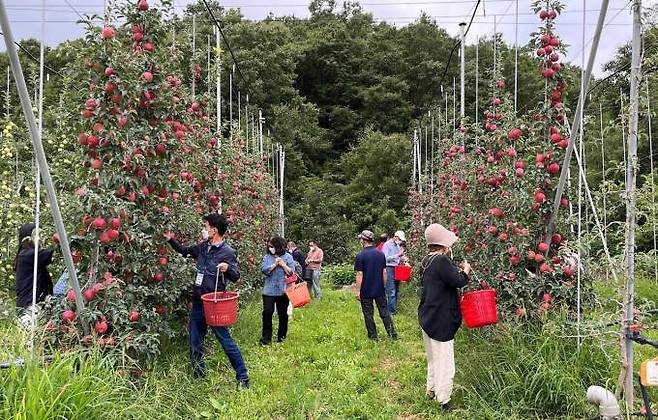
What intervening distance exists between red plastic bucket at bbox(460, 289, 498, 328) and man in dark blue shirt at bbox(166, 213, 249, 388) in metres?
1.93

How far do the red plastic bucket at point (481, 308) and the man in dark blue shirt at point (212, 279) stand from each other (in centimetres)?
193

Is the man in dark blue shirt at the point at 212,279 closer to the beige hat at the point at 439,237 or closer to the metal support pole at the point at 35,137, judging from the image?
the metal support pole at the point at 35,137

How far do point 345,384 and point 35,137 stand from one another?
3213 mm

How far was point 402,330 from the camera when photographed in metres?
7.55

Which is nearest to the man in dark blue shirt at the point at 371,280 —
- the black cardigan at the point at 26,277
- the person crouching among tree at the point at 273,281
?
the person crouching among tree at the point at 273,281

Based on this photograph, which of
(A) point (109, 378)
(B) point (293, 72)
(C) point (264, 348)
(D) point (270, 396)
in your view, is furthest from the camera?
(B) point (293, 72)

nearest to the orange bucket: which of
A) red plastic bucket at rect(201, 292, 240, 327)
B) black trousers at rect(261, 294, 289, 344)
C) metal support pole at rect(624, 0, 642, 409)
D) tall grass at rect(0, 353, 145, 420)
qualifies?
black trousers at rect(261, 294, 289, 344)

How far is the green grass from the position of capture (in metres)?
2.88

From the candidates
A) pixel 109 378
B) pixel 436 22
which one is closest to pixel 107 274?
pixel 109 378

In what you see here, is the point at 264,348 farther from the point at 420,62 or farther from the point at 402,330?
the point at 420,62

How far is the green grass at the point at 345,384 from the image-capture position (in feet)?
9.43

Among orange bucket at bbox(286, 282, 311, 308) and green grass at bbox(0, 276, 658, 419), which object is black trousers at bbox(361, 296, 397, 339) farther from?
green grass at bbox(0, 276, 658, 419)

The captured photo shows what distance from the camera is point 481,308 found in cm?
419

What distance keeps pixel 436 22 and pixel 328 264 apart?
57.3ft
